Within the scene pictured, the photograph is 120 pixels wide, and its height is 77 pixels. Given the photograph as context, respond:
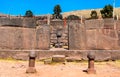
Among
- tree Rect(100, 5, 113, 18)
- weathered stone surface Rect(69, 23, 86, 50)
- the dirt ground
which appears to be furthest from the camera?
tree Rect(100, 5, 113, 18)

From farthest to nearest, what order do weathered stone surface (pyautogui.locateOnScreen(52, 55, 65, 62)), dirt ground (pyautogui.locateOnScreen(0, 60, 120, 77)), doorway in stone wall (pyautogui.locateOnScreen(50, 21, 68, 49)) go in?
doorway in stone wall (pyautogui.locateOnScreen(50, 21, 68, 49)) → weathered stone surface (pyautogui.locateOnScreen(52, 55, 65, 62)) → dirt ground (pyautogui.locateOnScreen(0, 60, 120, 77))

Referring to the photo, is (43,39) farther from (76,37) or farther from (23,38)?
(76,37)

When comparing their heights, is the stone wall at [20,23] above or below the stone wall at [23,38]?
above

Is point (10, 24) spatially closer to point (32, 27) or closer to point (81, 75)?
point (32, 27)

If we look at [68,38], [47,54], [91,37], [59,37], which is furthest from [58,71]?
[59,37]

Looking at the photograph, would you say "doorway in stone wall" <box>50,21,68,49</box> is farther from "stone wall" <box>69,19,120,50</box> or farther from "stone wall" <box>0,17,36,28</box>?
"stone wall" <box>69,19,120,50</box>

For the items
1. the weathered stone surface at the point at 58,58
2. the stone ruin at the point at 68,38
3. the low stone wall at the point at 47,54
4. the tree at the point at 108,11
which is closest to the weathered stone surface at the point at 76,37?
the stone ruin at the point at 68,38

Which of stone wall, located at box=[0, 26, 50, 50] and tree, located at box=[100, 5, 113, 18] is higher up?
tree, located at box=[100, 5, 113, 18]

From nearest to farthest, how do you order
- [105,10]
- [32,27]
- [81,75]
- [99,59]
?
[81,75] < [99,59] < [32,27] < [105,10]

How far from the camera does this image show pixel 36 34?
38.9ft

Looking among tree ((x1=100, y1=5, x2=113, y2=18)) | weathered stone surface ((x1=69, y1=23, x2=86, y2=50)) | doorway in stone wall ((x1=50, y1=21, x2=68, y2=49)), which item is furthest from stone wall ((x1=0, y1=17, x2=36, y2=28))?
tree ((x1=100, y1=5, x2=113, y2=18))

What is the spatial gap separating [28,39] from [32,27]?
0.68m

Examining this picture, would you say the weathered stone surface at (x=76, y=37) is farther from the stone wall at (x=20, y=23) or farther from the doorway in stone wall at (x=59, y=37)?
the doorway in stone wall at (x=59, y=37)

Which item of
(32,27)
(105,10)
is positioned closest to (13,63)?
(32,27)
